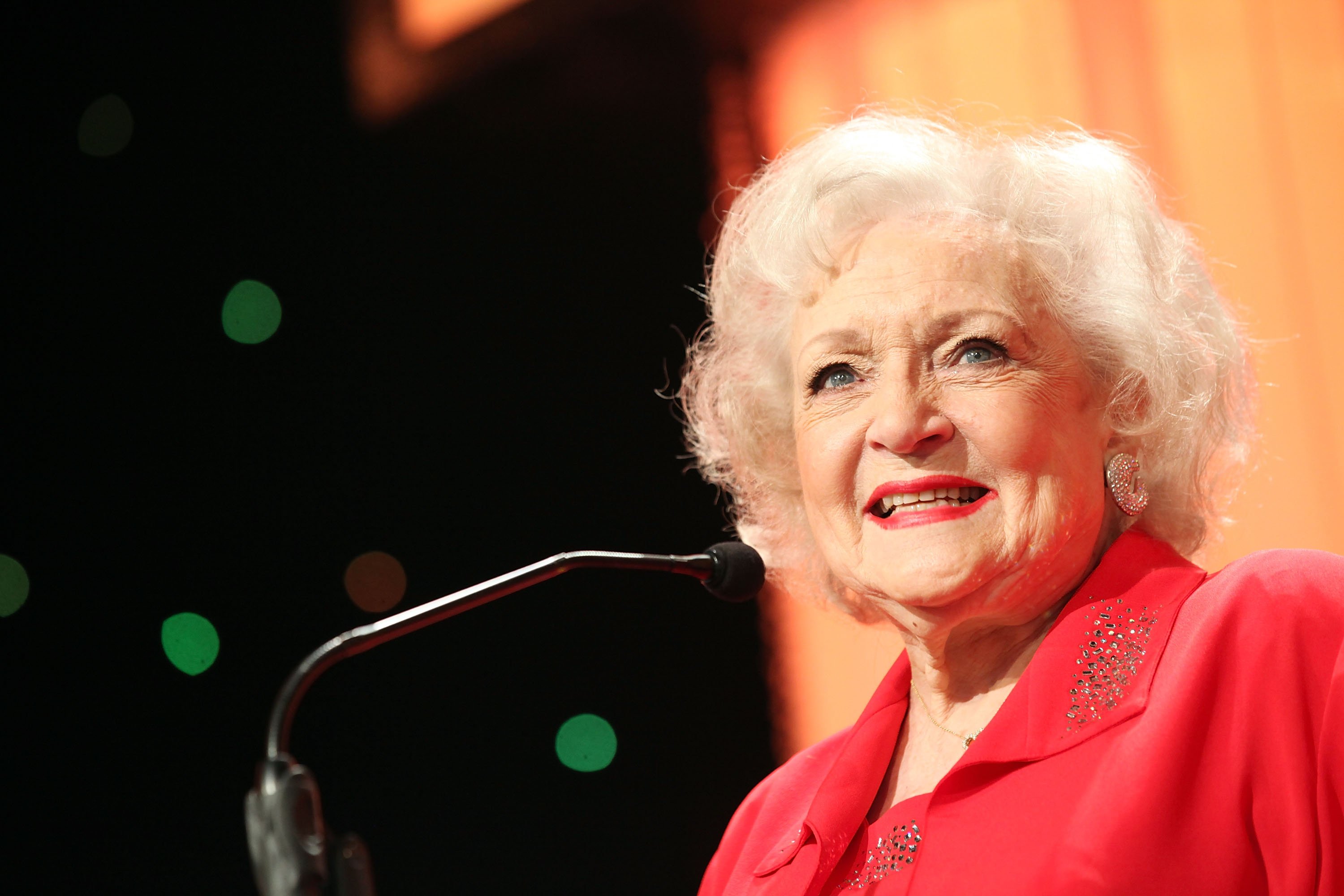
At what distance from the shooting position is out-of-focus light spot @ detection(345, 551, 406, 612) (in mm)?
2861

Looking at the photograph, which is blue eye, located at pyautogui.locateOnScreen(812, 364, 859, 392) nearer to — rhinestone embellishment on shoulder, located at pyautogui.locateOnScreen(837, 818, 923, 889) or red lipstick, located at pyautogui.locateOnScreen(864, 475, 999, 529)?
red lipstick, located at pyautogui.locateOnScreen(864, 475, 999, 529)

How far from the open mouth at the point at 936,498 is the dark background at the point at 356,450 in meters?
1.45

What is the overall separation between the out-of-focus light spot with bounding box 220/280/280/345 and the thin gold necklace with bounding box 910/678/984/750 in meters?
1.83

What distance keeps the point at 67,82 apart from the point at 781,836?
232 cm

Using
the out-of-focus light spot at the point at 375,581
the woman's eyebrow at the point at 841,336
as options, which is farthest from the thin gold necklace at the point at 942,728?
the out-of-focus light spot at the point at 375,581

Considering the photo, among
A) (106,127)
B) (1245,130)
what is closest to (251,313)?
(106,127)

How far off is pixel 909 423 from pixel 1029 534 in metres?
0.19

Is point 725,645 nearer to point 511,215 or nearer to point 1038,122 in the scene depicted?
point 511,215

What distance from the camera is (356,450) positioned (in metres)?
2.91

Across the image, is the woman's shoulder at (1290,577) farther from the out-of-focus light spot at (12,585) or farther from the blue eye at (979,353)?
the out-of-focus light spot at (12,585)

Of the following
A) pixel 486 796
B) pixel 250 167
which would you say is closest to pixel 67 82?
pixel 250 167

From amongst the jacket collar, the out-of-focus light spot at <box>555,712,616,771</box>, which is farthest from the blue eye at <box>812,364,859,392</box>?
the out-of-focus light spot at <box>555,712,616,771</box>

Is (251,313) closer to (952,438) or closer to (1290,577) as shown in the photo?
(952,438)

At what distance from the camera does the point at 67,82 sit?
2781 millimetres
